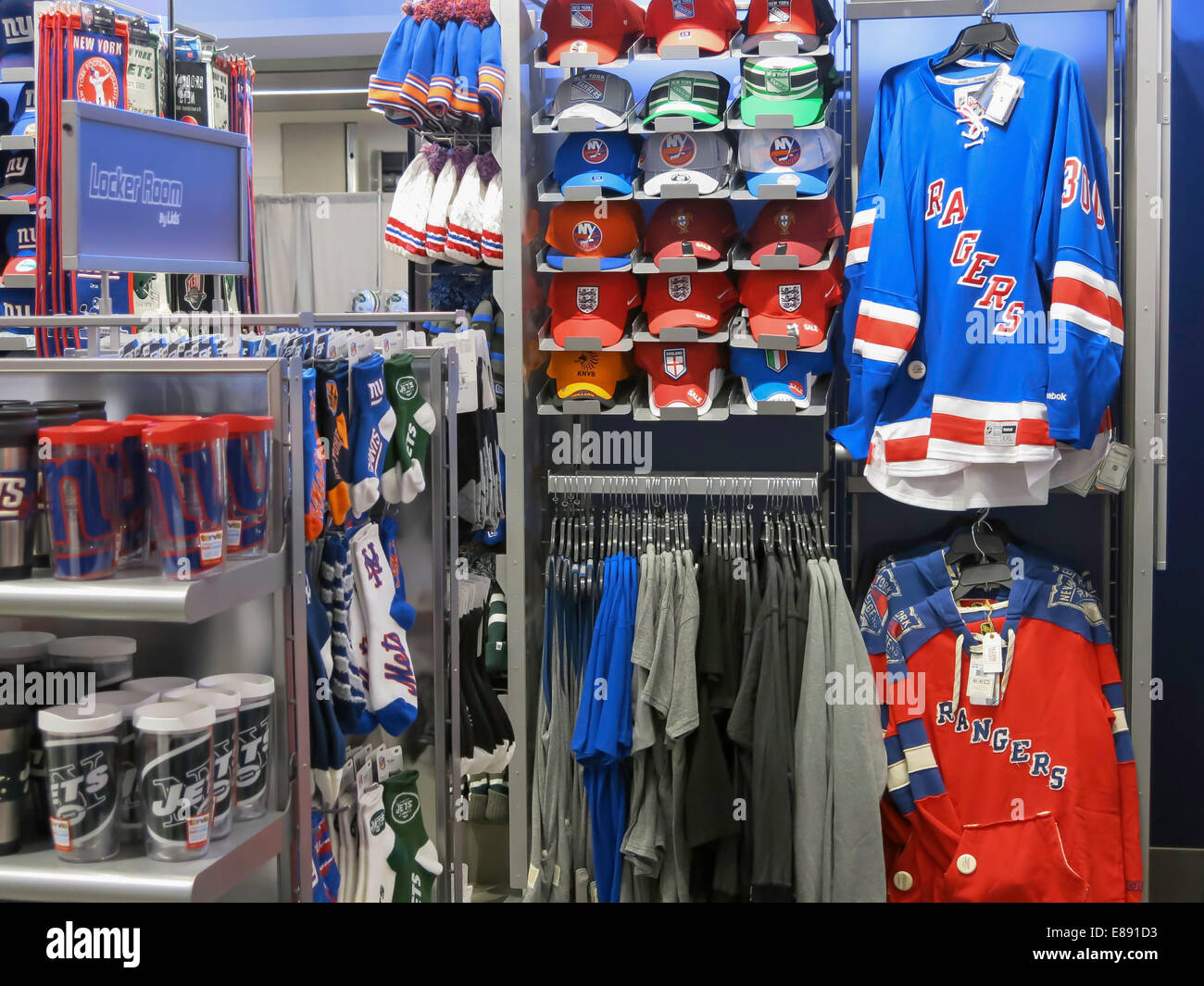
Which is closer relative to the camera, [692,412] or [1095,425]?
[1095,425]

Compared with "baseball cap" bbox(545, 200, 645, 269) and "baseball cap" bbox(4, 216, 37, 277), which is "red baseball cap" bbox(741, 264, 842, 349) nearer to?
"baseball cap" bbox(545, 200, 645, 269)

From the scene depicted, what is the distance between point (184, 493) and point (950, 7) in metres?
2.70

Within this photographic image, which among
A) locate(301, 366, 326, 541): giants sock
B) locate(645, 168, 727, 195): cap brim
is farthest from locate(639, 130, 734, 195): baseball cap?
locate(301, 366, 326, 541): giants sock

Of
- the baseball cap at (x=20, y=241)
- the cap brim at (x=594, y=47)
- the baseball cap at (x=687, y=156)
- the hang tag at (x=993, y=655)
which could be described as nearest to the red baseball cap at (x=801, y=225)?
the baseball cap at (x=687, y=156)

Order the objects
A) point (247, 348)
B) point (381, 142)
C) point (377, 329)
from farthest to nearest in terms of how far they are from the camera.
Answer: point (381, 142) → point (377, 329) → point (247, 348)

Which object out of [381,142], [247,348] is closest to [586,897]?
[247,348]

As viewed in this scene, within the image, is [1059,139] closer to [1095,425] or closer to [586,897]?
[1095,425]

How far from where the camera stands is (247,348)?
2.28 m

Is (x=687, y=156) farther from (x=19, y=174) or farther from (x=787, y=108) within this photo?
(x=19, y=174)

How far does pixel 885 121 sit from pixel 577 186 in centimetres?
86

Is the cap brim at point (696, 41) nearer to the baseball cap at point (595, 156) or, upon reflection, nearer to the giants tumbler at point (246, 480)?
the baseball cap at point (595, 156)
